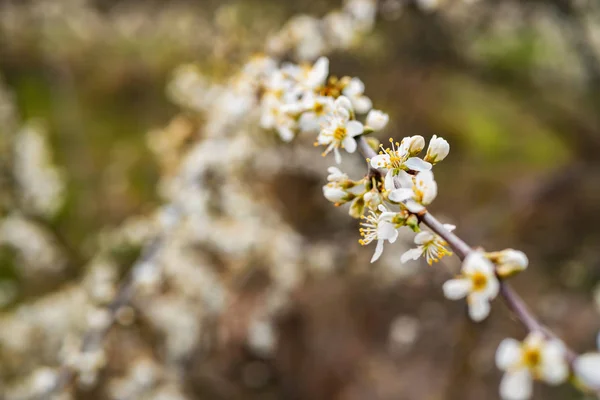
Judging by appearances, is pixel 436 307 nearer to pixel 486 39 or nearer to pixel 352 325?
pixel 352 325

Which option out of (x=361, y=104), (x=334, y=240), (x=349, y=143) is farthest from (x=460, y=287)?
(x=334, y=240)

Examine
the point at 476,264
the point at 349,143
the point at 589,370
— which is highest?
the point at 349,143

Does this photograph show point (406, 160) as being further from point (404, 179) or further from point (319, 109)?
point (319, 109)

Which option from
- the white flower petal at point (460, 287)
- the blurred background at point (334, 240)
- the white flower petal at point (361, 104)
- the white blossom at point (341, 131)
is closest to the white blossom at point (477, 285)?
the white flower petal at point (460, 287)

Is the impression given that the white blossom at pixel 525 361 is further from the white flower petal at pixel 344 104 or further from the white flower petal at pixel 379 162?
the white flower petal at pixel 344 104

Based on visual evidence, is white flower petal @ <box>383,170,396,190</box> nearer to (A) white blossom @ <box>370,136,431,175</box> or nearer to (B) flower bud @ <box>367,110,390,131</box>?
(A) white blossom @ <box>370,136,431,175</box>
